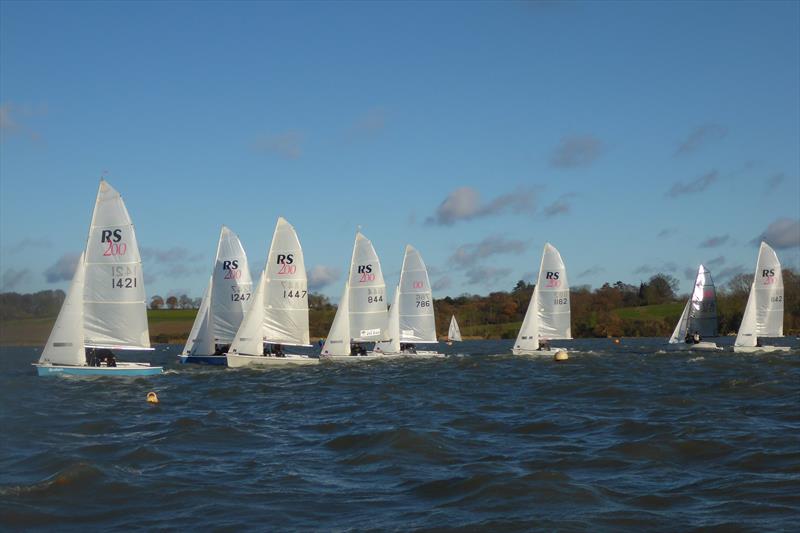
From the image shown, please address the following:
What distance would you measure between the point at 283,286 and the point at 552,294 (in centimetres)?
1638

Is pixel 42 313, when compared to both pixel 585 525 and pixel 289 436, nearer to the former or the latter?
pixel 289 436

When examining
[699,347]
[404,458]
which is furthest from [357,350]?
[404,458]

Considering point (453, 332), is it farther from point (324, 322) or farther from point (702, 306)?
point (702, 306)

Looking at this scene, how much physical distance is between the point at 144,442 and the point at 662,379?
2149 centimetres

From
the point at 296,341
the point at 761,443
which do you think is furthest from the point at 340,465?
the point at 296,341

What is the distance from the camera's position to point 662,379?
105 ft

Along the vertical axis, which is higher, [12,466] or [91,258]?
[91,258]

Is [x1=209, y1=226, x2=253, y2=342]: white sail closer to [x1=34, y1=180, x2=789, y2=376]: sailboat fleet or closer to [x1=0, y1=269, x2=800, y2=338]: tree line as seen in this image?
[x1=34, y1=180, x2=789, y2=376]: sailboat fleet

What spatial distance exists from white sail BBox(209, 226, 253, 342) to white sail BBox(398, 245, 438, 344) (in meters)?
10.9

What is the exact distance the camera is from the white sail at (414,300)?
5156 cm

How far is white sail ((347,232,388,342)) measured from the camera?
4791cm

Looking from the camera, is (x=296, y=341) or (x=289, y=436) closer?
(x=289, y=436)

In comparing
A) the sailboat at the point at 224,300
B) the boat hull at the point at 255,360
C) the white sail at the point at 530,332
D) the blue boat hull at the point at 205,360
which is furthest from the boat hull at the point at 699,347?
the blue boat hull at the point at 205,360

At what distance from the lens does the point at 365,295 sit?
4784 centimetres
